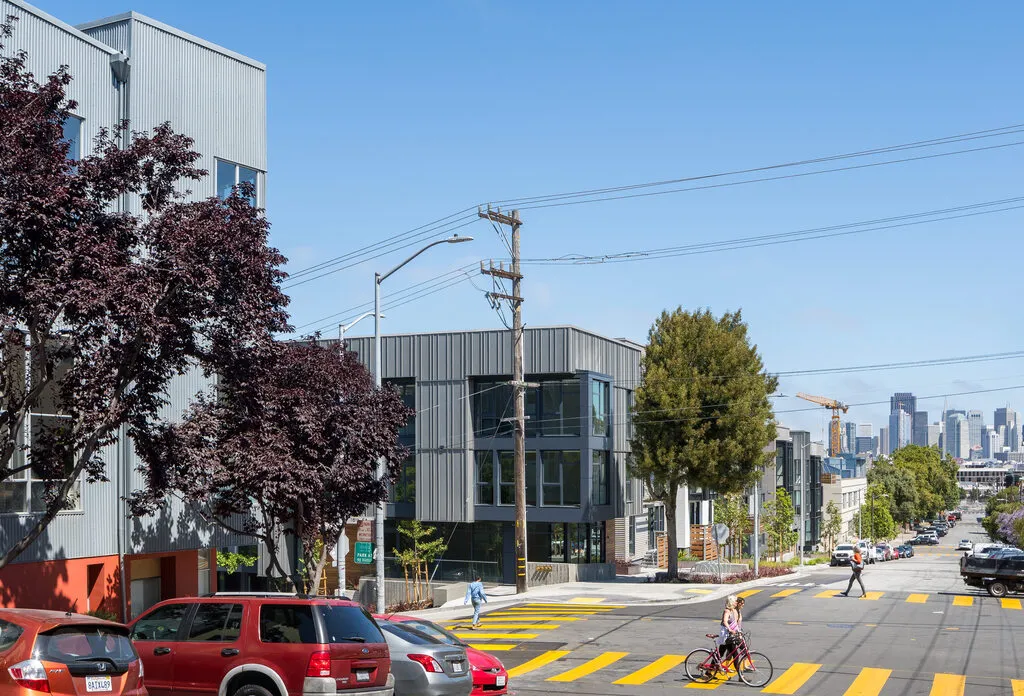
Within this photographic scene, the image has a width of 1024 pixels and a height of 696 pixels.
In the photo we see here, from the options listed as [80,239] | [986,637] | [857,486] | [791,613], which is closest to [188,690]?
[80,239]

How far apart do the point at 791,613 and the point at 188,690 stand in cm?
2410

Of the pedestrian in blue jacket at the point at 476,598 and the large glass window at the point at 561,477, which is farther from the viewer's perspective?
the large glass window at the point at 561,477

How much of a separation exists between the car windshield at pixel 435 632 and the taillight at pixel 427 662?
1.05m

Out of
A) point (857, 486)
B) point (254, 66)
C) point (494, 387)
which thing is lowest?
point (857, 486)

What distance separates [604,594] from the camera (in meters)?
43.4

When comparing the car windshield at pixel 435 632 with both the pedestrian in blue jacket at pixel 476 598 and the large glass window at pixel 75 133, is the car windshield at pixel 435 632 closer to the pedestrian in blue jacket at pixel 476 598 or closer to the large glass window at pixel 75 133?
the pedestrian in blue jacket at pixel 476 598

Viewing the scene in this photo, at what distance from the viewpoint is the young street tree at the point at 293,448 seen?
76.5 ft

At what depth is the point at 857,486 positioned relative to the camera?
5778 inches

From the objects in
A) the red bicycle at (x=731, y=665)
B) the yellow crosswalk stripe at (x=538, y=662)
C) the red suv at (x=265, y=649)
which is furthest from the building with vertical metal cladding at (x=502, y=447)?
the red suv at (x=265, y=649)

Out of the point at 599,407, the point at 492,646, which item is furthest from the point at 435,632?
the point at 599,407

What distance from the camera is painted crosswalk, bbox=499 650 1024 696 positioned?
69.5 feet

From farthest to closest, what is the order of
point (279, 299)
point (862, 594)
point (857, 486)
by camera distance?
point (857, 486) < point (862, 594) < point (279, 299)

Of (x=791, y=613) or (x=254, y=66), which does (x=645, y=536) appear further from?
(x=254, y=66)

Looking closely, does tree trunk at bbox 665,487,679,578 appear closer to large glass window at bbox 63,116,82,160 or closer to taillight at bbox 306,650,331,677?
large glass window at bbox 63,116,82,160
